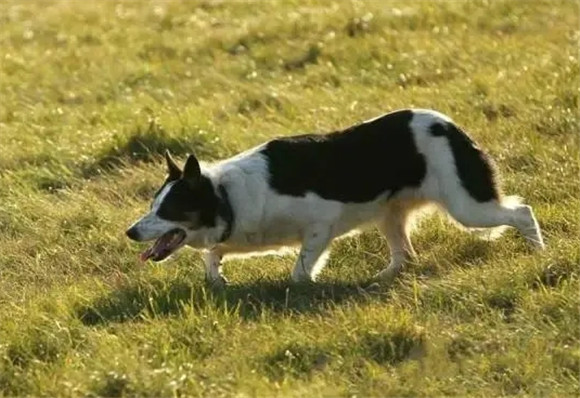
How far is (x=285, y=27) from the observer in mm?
15508

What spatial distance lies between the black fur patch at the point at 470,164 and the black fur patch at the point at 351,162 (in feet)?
0.63

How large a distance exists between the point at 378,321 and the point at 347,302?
0.60 meters

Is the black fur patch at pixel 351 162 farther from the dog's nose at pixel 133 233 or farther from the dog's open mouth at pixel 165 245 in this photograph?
the dog's nose at pixel 133 233

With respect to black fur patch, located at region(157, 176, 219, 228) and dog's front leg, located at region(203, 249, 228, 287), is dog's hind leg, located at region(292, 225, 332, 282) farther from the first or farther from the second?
black fur patch, located at region(157, 176, 219, 228)

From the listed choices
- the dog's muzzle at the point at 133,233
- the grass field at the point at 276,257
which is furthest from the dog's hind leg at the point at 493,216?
the dog's muzzle at the point at 133,233

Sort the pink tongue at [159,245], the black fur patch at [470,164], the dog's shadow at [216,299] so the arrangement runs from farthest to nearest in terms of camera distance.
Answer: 1. the black fur patch at [470,164]
2. the pink tongue at [159,245]
3. the dog's shadow at [216,299]

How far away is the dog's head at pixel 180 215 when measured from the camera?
22.9 feet

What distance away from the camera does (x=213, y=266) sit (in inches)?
285

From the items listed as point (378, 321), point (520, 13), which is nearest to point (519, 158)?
point (378, 321)

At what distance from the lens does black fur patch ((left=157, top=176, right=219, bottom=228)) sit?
700 centimetres

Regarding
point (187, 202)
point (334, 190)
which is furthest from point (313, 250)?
point (187, 202)

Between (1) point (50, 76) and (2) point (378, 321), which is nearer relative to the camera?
(2) point (378, 321)

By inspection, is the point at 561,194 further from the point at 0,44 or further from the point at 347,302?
the point at 0,44

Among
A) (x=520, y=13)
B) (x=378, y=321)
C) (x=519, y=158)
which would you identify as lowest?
(x=520, y=13)
